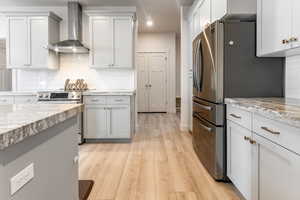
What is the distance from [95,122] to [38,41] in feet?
5.92

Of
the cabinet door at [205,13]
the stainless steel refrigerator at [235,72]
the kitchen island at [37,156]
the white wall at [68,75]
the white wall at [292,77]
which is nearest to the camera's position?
the kitchen island at [37,156]

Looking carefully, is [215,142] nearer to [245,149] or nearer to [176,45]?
[245,149]

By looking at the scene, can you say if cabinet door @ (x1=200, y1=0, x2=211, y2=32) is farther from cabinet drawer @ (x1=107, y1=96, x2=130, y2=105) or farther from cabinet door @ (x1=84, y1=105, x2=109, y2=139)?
cabinet door @ (x1=84, y1=105, x2=109, y2=139)

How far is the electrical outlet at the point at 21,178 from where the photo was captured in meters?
0.88

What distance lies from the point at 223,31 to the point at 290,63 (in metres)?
0.71

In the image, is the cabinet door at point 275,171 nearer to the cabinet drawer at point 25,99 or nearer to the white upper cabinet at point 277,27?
the white upper cabinet at point 277,27

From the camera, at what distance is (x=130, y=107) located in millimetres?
4457

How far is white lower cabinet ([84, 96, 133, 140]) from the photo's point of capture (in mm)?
4379

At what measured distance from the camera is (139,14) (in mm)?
6020

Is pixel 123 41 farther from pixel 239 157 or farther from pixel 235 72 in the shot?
pixel 239 157

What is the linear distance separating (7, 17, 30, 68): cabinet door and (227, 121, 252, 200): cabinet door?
152 inches

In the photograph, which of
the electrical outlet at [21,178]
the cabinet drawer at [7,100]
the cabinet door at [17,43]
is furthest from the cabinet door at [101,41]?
the electrical outlet at [21,178]

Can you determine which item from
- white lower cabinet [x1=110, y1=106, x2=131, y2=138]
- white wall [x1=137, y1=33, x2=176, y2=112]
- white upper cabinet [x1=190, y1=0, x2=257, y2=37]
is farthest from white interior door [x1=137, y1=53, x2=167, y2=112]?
white upper cabinet [x1=190, y1=0, x2=257, y2=37]

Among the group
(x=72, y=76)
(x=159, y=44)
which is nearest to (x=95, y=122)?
(x=72, y=76)
